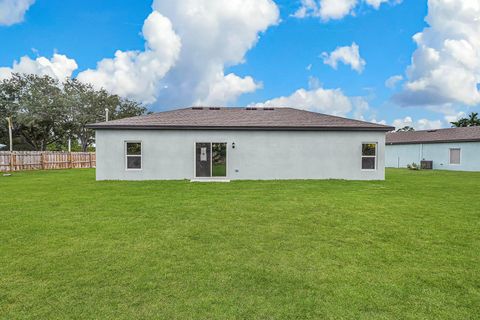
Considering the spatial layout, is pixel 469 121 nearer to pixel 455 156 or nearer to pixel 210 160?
pixel 455 156

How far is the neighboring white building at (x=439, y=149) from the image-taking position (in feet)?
75.3

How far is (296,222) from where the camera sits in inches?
242

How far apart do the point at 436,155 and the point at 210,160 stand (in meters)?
20.8

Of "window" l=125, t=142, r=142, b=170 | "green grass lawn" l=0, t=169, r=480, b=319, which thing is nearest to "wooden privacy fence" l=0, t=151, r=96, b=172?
"window" l=125, t=142, r=142, b=170

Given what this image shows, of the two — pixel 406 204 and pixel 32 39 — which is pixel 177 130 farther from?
pixel 32 39

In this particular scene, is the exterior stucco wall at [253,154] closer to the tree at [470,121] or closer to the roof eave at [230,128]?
the roof eave at [230,128]

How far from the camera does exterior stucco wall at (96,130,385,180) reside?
13.9 m

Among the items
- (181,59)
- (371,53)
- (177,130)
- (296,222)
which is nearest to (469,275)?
(296,222)

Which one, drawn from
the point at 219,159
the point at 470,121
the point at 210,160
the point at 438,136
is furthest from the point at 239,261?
the point at 470,121

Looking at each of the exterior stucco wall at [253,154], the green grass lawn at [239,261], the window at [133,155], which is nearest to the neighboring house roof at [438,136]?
the exterior stucco wall at [253,154]

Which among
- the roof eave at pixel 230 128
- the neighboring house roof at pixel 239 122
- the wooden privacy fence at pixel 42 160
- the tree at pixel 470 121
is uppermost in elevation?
the tree at pixel 470 121

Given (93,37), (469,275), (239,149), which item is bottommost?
(469,275)

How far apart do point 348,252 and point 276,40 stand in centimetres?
1784

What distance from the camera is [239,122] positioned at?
1445cm
